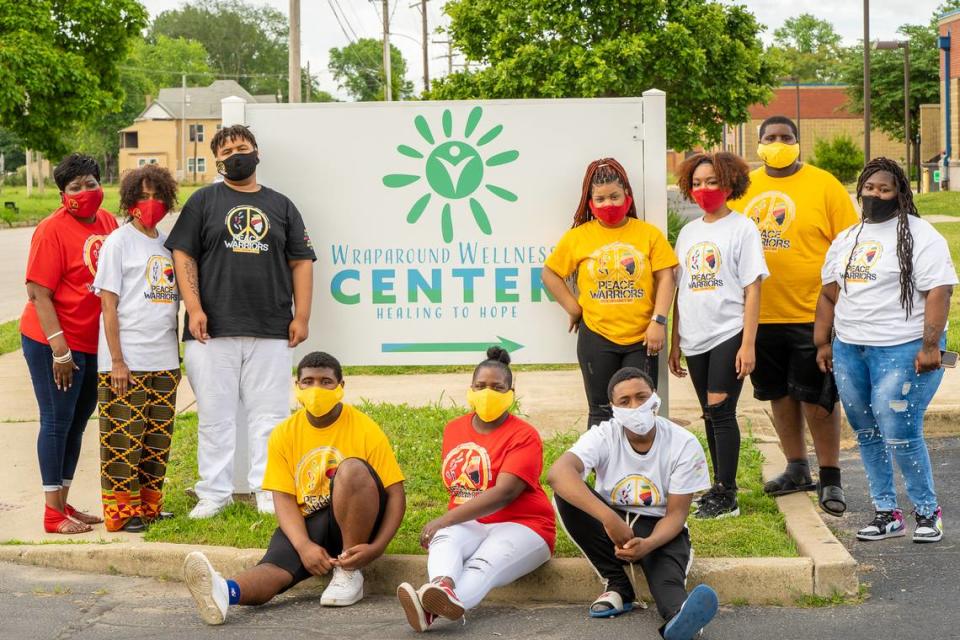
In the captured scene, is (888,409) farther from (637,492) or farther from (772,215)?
(637,492)

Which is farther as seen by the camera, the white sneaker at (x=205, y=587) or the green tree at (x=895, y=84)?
the green tree at (x=895, y=84)

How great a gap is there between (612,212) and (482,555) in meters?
1.90

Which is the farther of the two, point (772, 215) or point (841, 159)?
point (841, 159)

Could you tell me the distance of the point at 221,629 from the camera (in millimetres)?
4977

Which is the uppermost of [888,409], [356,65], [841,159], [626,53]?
[356,65]

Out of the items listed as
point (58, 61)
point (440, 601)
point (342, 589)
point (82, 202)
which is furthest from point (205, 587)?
point (58, 61)

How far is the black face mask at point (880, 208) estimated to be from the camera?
228 inches

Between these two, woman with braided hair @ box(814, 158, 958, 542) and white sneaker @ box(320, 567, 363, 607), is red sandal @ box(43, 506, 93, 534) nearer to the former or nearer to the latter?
white sneaker @ box(320, 567, 363, 607)

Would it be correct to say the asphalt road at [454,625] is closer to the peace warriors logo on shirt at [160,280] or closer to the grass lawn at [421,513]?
Result: the grass lawn at [421,513]

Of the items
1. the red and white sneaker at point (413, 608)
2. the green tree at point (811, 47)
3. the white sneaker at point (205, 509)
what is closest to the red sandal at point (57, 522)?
the white sneaker at point (205, 509)

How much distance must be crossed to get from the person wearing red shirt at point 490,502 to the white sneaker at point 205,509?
1486 millimetres

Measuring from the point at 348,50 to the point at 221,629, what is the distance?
130 metres

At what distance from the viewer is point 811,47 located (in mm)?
130750

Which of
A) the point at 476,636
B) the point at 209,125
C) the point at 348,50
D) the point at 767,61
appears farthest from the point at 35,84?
the point at 348,50
